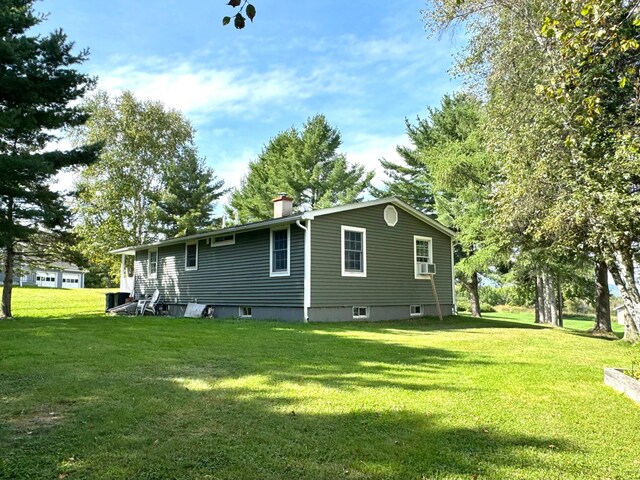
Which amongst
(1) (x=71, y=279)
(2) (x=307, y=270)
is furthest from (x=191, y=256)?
(1) (x=71, y=279)

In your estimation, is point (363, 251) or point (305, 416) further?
point (363, 251)

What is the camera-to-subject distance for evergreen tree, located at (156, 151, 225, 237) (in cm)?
2898

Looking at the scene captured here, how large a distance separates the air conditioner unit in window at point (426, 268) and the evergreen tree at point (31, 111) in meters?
11.6

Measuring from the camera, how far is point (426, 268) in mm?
15289

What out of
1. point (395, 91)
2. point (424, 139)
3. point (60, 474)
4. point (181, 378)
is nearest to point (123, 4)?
point (181, 378)

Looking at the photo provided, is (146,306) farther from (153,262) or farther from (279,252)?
(279,252)

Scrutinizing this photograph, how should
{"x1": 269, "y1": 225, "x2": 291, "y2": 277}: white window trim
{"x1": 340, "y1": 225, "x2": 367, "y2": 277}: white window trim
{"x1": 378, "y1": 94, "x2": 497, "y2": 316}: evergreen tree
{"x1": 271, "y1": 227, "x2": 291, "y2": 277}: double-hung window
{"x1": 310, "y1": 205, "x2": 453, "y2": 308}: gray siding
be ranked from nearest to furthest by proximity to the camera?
{"x1": 310, "y1": 205, "x2": 453, "y2": 308}: gray siding < {"x1": 269, "y1": 225, "x2": 291, "y2": 277}: white window trim < {"x1": 271, "y1": 227, "x2": 291, "y2": 277}: double-hung window < {"x1": 340, "y1": 225, "x2": 367, "y2": 277}: white window trim < {"x1": 378, "y1": 94, "x2": 497, "y2": 316}: evergreen tree

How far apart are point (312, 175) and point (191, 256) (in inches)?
521

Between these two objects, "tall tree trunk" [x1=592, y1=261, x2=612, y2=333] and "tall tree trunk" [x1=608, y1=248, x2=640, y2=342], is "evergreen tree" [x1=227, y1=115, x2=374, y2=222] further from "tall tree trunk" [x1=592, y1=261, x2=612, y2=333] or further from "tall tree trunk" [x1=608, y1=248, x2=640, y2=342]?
"tall tree trunk" [x1=608, y1=248, x2=640, y2=342]

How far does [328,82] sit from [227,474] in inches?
657

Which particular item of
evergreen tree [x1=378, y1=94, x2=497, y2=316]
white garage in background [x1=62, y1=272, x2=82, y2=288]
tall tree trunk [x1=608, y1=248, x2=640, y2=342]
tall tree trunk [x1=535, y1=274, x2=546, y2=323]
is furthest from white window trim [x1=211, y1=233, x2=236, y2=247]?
white garage in background [x1=62, y1=272, x2=82, y2=288]

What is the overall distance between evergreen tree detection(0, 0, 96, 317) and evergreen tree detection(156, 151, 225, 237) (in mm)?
14341

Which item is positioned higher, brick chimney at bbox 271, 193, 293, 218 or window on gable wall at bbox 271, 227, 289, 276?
brick chimney at bbox 271, 193, 293, 218

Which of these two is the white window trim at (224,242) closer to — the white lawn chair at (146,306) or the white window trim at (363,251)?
the white lawn chair at (146,306)
